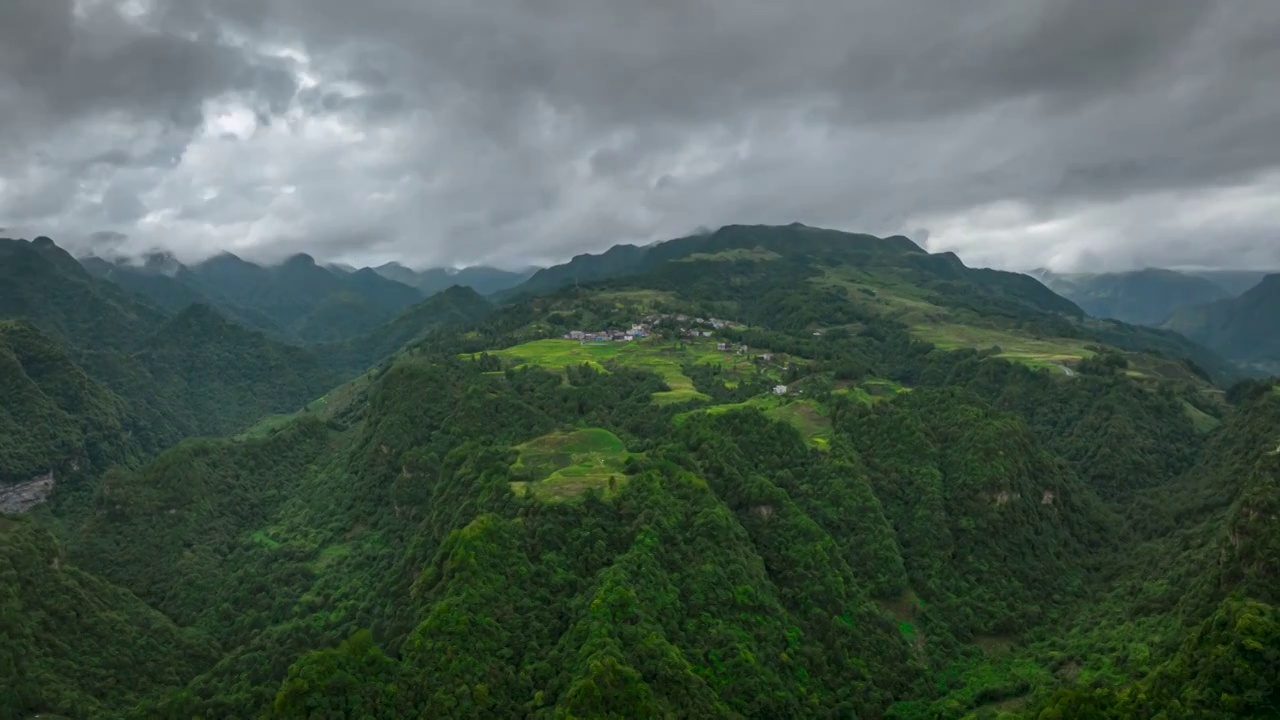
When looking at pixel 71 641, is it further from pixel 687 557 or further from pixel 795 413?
pixel 795 413

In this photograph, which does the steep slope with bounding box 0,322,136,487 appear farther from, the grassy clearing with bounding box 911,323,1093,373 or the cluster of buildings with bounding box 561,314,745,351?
the grassy clearing with bounding box 911,323,1093,373

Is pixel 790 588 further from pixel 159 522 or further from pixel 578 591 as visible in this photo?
pixel 159 522

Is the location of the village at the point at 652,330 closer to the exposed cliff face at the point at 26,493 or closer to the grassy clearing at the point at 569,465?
the grassy clearing at the point at 569,465

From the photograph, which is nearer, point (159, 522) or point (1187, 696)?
point (1187, 696)

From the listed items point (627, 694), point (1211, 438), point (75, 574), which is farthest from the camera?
point (1211, 438)

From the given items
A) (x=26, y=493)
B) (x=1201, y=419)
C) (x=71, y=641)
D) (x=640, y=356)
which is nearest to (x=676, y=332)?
(x=640, y=356)

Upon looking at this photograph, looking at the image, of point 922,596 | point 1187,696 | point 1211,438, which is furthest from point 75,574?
point 1211,438

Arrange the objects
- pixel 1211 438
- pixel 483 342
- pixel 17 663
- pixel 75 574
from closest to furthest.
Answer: pixel 17 663, pixel 75 574, pixel 1211 438, pixel 483 342
